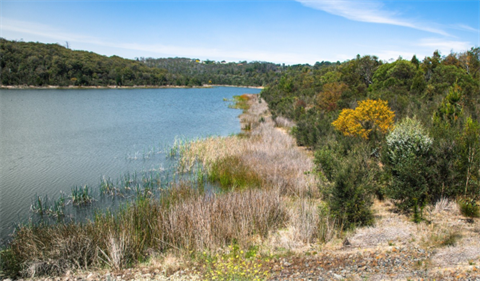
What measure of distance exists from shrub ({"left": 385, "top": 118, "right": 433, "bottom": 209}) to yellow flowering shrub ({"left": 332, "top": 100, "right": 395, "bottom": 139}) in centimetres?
534

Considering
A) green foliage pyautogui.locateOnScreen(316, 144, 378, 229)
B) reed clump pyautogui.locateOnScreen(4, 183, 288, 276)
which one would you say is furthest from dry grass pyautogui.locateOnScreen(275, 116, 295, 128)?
reed clump pyautogui.locateOnScreen(4, 183, 288, 276)

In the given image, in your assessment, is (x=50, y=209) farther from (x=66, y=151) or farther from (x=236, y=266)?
(x=66, y=151)

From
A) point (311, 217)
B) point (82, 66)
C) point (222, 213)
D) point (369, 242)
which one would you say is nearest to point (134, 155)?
point (222, 213)

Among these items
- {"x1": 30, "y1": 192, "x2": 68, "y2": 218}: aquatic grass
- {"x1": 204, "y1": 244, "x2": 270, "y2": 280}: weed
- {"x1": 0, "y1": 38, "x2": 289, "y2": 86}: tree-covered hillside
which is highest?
{"x1": 0, "y1": 38, "x2": 289, "y2": 86}: tree-covered hillside

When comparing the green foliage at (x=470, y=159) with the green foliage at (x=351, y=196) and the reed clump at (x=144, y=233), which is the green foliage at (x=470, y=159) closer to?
the green foliage at (x=351, y=196)

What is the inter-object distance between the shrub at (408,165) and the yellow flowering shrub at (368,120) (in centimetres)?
534

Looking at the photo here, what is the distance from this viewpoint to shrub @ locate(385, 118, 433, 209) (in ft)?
27.4

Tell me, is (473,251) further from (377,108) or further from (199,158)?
(199,158)

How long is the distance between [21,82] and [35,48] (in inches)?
1535

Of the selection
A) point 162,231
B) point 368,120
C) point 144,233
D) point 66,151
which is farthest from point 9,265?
point 368,120

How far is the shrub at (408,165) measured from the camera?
8.36 m

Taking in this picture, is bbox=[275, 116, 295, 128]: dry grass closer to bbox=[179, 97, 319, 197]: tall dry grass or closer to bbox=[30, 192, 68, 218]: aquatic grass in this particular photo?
bbox=[179, 97, 319, 197]: tall dry grass

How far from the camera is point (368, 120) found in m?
15.4

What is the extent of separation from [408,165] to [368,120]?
7324 mm
